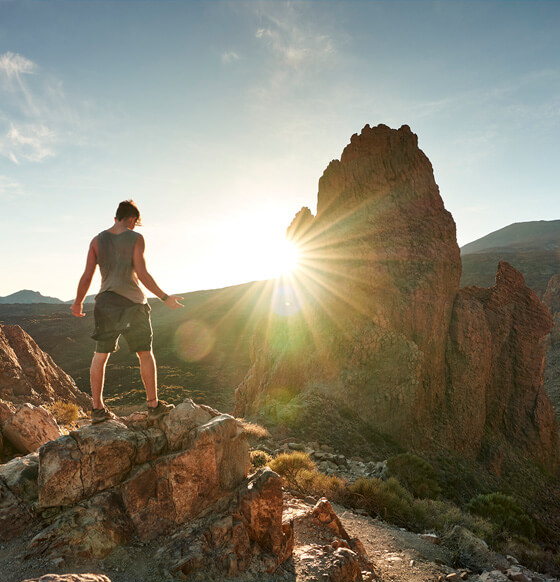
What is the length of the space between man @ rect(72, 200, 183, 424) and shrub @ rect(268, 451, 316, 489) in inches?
186

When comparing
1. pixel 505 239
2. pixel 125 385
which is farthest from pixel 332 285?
pixel 505 239

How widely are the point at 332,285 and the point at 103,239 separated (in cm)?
1222

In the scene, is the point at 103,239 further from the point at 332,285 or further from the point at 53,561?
the point at 332,285

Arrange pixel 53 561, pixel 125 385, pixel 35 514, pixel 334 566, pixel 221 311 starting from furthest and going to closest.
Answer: pixel 221 311
pixel 125 385
pixel 334 566
pixel 35 514
pixel 53 561

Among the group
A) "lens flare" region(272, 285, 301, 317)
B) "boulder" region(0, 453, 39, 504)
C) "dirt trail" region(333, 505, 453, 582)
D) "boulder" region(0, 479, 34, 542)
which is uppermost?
"lens flare" region(272, 285, 301, 317)

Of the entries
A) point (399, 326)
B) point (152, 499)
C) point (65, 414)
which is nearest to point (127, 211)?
point (152, 499)

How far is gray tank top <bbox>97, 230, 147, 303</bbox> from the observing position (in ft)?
13.6

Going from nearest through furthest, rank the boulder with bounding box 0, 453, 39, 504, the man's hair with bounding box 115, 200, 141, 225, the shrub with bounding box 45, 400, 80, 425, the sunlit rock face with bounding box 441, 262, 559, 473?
the boulder with bounding box 0, 453, 39, 504 → the man's hair with bounding box 115, 200, 141, 225 → the shrub with bounding box 45, 400, 80, 425 → the sunlit rock face with bounding box 441, 262, 559, 473

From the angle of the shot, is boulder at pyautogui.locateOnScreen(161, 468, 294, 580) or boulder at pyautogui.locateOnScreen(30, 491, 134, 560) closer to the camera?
boulder at pyautogui.locateOnScreen(30, 491, 134, 560)

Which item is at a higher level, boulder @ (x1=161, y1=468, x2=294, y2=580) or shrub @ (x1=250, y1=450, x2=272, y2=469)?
boulder @ (x1=161, y1=468, x2=294, y2=580)

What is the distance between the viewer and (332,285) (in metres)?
15.6

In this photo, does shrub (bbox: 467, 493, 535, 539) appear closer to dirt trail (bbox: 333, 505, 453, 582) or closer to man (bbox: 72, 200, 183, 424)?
dirt trail (bbox: 333, 505, 453, 582)

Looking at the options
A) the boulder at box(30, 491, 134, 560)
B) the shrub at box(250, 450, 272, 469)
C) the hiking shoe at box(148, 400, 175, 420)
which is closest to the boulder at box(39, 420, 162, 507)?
the boulder at box(30, 491, 134, 560)

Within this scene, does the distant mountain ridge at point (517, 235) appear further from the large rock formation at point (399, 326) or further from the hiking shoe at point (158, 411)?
the hiking shoe at point (158, 411)
